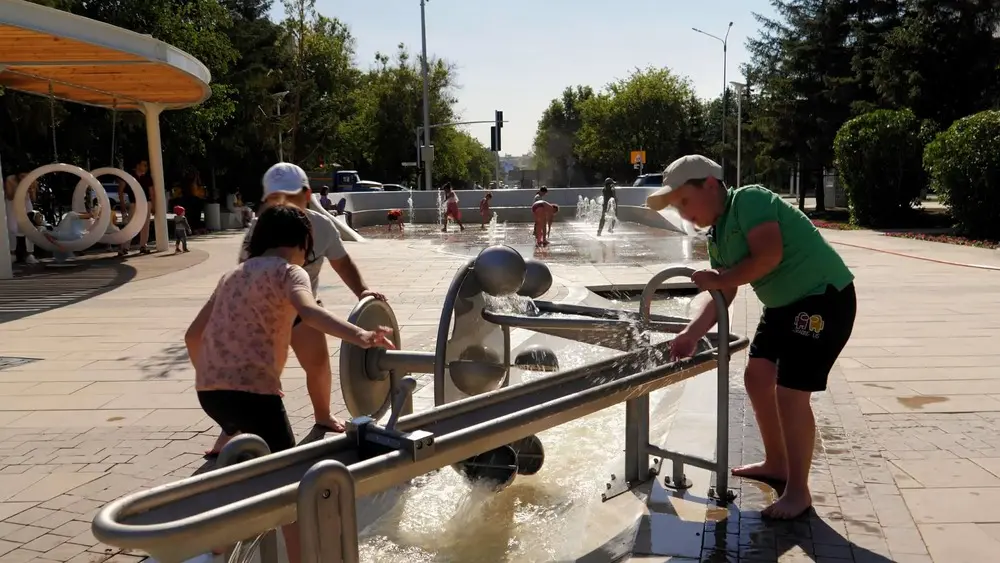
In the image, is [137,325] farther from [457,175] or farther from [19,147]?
[457,175]

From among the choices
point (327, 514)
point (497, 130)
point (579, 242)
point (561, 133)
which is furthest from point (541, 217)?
point (561, 133)

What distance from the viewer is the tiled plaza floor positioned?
333 centimetres

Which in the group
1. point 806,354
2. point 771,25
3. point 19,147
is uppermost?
point 771,25

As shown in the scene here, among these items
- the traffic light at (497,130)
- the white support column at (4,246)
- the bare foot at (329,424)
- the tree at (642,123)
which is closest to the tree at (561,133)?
the tree at (642,123)

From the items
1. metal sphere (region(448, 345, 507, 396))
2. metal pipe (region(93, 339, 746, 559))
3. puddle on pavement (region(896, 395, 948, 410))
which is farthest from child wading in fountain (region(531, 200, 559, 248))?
metal pipe (region(93, 339, 746, 559))

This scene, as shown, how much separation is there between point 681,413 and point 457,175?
70.8 metres

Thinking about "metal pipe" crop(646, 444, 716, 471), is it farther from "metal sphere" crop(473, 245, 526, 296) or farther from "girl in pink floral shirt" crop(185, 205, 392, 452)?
"girl in pink floral shirt" crop(185, 205, 392, 452)

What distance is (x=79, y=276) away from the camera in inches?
516

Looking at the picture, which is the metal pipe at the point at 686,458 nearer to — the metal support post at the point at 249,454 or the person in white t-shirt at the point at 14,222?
the metal support post at the point at 249,454

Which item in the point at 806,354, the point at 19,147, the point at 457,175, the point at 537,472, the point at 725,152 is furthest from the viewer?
the point at 457,175

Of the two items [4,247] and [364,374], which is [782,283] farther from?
[4,247]

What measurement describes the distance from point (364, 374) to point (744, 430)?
7.42ft

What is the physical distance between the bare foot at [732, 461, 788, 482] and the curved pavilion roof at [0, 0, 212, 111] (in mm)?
10462

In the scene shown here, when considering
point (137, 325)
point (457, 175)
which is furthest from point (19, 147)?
point (457, 175)
